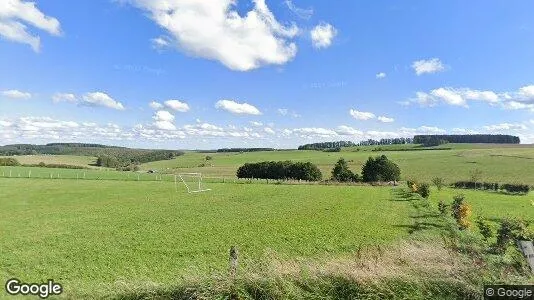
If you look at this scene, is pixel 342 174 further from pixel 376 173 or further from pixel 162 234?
pixel 162 234

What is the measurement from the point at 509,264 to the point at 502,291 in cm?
378

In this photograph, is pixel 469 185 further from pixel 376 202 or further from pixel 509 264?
pixel 509 264

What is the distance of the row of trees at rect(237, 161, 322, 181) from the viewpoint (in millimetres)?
96375

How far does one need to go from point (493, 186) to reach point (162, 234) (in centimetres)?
7642

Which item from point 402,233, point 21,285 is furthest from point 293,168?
point 21,285

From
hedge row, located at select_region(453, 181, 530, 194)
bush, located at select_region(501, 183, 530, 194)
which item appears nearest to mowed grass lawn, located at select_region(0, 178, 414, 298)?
bush, located at select_region(501, 183, 530, 194)

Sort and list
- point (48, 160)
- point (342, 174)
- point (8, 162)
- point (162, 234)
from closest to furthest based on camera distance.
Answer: point (162, 234) < point (342, 174) < point (8, 162) < point (48, 160)

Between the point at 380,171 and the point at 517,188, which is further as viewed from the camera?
the point at 380,171

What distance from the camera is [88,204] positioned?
130 ft

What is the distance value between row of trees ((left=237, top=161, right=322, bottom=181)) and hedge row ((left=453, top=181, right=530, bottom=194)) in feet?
103

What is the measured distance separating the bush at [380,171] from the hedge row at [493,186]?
43.6 feet

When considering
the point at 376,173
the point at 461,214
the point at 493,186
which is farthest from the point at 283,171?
the point at 461,214

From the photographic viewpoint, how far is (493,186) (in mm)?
79875

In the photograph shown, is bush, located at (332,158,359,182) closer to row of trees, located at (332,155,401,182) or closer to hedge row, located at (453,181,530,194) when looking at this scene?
Answer: row of trees, located at (332,155,401,182)
